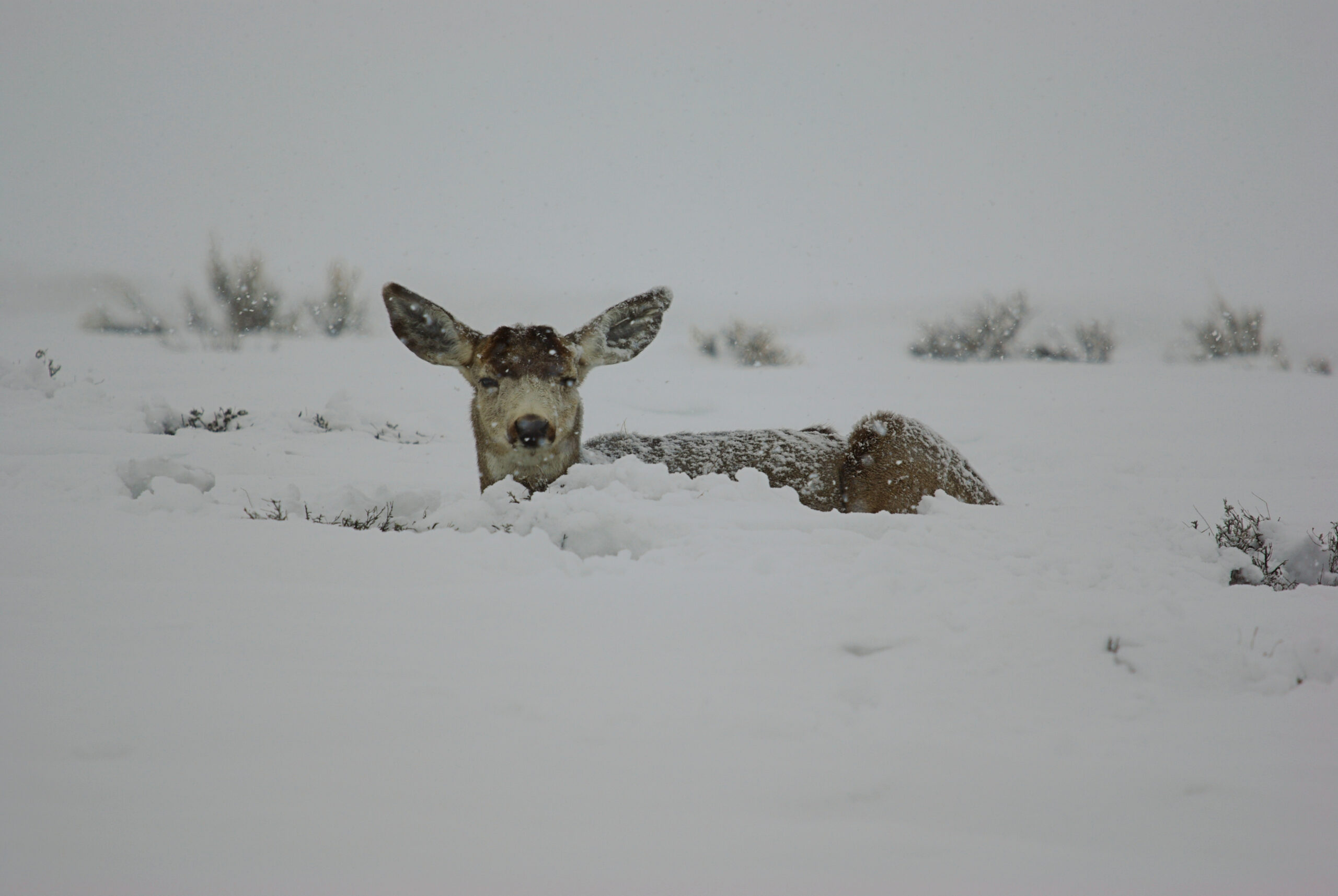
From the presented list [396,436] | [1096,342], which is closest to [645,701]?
[396,436]

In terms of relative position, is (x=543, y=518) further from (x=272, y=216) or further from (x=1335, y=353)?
(x=272, y=216)

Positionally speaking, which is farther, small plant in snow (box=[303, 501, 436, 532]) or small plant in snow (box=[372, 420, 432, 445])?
small plant in snow (box=[372, 420, 432, 445])

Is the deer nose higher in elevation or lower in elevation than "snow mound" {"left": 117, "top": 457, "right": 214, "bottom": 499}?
higher

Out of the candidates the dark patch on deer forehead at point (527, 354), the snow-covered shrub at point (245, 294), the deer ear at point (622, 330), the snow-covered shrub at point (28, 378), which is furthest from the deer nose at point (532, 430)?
the snow-covered shrub at point (245, 294)

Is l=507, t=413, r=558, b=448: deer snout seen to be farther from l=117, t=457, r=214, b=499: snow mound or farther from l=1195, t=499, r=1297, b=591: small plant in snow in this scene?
l=1195, t=499, r=1297, b=591: small plant in snow

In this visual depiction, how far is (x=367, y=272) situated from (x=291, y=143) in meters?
42.6

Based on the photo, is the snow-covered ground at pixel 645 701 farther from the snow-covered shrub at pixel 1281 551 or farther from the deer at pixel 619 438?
the deer at pixel 619 438

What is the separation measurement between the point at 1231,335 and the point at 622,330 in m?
17.7

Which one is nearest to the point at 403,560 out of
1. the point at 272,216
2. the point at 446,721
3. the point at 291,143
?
the point at 446,721

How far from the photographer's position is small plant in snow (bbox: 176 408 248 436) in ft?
23.1

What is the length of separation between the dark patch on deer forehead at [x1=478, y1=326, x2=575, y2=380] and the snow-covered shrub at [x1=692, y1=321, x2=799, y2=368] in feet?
38.4

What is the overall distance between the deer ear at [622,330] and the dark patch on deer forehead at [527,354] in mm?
429

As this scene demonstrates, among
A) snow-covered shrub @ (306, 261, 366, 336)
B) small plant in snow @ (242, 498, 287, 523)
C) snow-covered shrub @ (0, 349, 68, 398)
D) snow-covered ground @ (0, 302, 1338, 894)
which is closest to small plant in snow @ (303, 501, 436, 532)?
small plant in snow @ (242, 498, 287, 523)

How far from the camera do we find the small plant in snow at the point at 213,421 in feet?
23.1
